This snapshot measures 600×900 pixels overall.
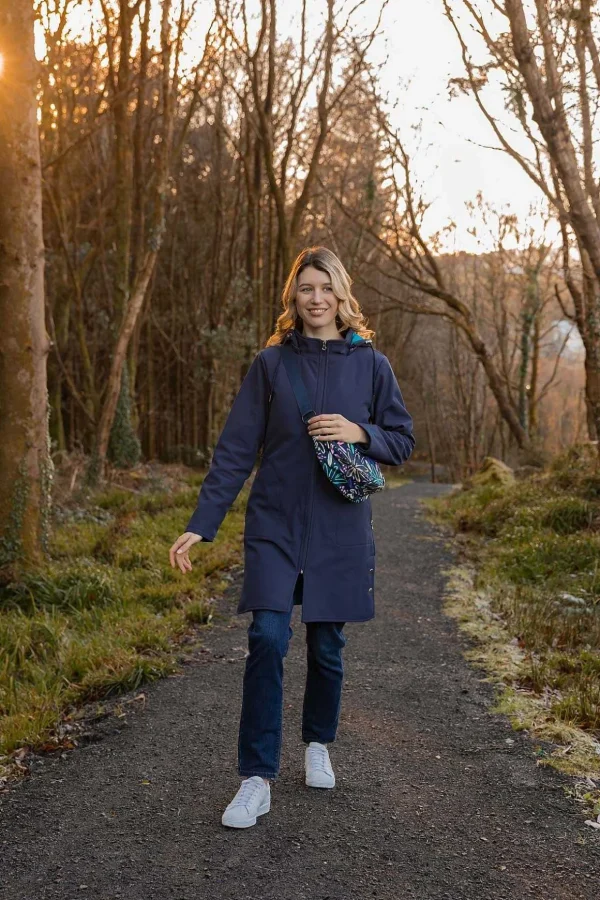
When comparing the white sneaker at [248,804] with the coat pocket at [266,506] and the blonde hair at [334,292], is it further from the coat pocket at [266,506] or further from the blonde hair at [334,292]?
the blonde hair at [334,292]

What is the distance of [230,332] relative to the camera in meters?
18.4

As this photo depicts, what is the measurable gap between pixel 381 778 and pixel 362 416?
1.55 metres

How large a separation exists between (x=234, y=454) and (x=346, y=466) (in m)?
0.45

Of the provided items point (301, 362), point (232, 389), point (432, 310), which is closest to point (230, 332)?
point (232, 389)

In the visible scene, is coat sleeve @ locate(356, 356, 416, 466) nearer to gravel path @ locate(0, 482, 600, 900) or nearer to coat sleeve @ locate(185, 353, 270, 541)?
coat sleeve @ locate(185, 353, 270, 541)

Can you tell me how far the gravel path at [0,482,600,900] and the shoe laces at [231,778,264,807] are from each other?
0.34 ft

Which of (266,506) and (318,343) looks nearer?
(266,506)

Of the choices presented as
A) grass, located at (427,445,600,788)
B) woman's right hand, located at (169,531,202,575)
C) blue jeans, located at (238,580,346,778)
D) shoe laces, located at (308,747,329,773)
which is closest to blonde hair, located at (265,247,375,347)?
woman's right hand, located at (169,531,202,575)

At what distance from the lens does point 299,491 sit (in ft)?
11.1

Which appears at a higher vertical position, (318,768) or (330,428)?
(330,428)

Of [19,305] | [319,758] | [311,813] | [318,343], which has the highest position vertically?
[19,305]

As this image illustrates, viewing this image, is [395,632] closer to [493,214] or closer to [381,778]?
[381,778]

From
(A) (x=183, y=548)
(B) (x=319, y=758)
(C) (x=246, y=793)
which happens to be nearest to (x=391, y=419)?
(A) (x=183, y=548)

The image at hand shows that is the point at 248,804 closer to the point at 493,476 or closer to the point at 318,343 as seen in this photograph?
the point at 318,343
